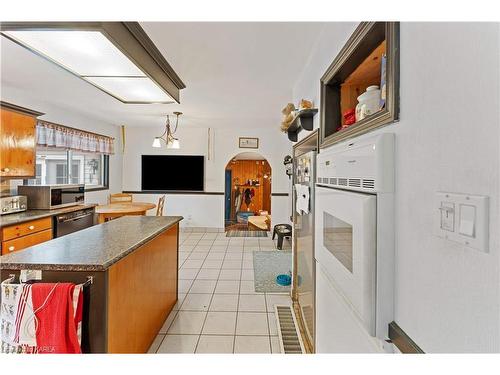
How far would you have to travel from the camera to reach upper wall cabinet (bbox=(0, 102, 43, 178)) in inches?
121

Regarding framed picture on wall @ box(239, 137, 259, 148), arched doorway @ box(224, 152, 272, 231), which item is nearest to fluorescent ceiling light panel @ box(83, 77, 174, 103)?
framed picture on wall @ box(239, 137, 259, 148)

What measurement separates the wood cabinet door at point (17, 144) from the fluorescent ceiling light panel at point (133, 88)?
1495 mm

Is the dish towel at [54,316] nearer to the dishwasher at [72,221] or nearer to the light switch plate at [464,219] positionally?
the light switch plate at [464,219]

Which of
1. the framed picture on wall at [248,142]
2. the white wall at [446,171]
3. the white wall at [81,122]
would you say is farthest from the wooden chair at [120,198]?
the white wall at [446,171]

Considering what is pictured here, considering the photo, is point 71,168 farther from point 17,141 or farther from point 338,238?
point 338,238

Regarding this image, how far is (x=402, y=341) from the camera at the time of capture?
0.79 m

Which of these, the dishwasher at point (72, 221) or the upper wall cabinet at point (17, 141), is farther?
the dishwasher at point (72, 221)

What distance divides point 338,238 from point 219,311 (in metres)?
1.90

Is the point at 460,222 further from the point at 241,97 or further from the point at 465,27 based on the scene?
the point at 241,97

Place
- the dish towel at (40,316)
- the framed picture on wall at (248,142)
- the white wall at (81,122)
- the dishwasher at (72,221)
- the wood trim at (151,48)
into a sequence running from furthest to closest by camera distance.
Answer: the framed picture on wall at (248,142) → the white wall at (81,122) → the dishwasher at (72,221) → the wood trim at (151,48) → the dish towel at (40,316)

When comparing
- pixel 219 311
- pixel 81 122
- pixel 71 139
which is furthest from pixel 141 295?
pixel 81 122

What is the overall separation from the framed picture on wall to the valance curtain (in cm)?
→ 288

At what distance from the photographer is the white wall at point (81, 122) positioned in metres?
3.62
